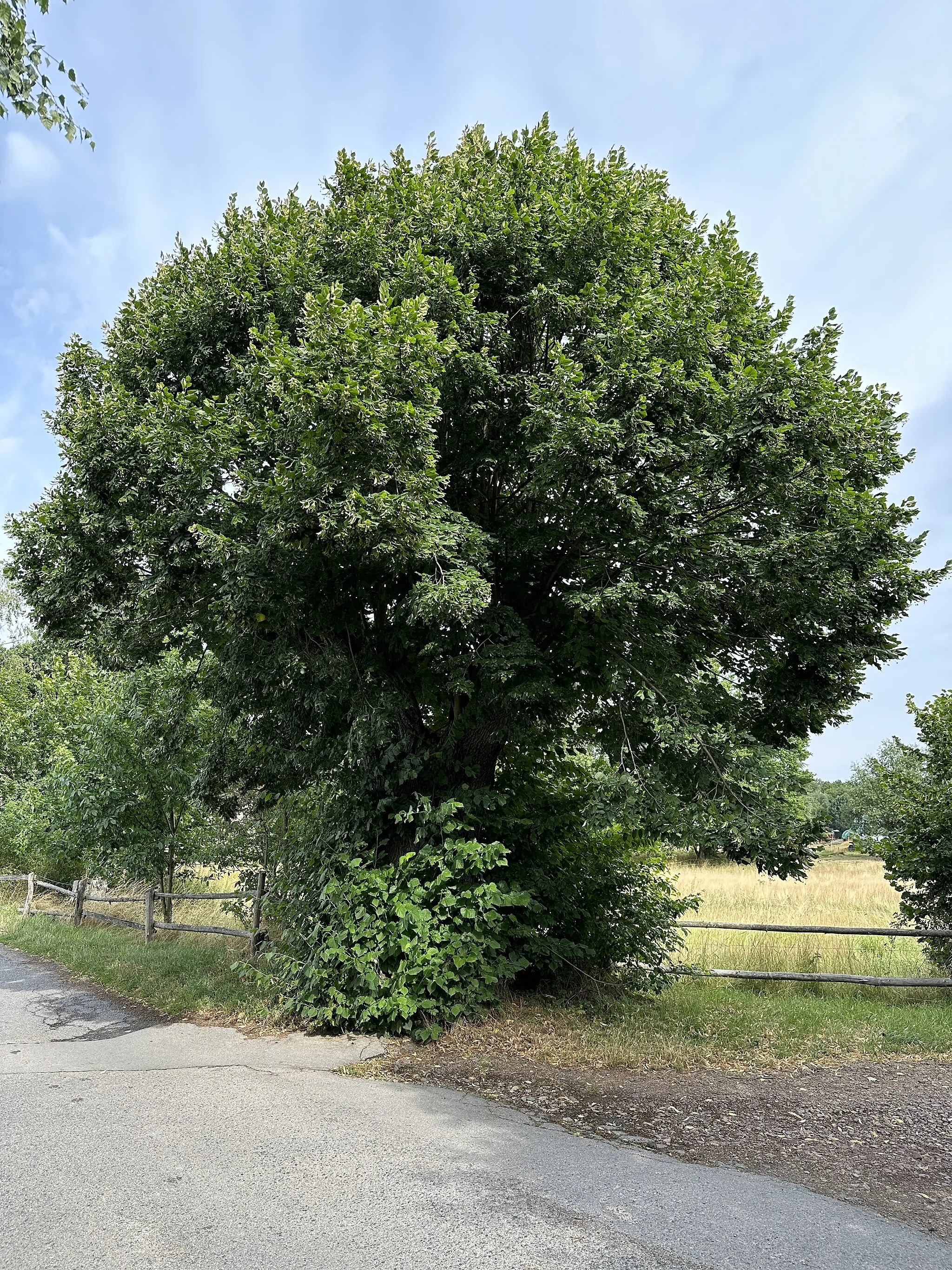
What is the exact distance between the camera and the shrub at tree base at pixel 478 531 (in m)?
6.61

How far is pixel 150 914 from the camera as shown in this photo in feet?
45.0

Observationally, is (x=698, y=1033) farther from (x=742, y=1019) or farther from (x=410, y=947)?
(x=410, y=947)

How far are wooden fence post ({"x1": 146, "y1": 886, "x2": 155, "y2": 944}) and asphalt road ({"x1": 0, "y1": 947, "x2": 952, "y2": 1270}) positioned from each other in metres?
7.92

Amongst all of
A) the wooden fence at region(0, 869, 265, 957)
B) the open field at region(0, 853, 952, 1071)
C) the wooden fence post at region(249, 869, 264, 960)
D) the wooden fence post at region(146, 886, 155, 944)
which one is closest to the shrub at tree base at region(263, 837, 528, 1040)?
the open field at region(0, 853, 952, 1071)

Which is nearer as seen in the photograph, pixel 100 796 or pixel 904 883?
pixel 904 883

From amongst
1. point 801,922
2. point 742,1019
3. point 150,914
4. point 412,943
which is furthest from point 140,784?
point 801,922

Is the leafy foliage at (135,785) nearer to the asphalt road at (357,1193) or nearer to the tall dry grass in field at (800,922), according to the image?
the asphalt road at (357,1193)

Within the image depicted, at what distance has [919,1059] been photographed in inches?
277

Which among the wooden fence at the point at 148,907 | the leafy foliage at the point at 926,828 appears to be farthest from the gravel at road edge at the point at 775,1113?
the wooden fence at the point at 148,907

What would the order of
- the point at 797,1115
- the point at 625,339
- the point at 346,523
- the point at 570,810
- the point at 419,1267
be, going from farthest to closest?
1. the point at 570,810
2. the point at 625,339
3. the point at 346,523
4. the point at 797,1115
5. the point at 419,1267

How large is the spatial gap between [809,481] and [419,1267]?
6312 mm

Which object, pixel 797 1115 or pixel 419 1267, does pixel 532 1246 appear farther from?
pixel 797 1115

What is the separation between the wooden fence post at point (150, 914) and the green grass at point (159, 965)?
206 millimetres

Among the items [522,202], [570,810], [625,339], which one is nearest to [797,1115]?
[570,810]
